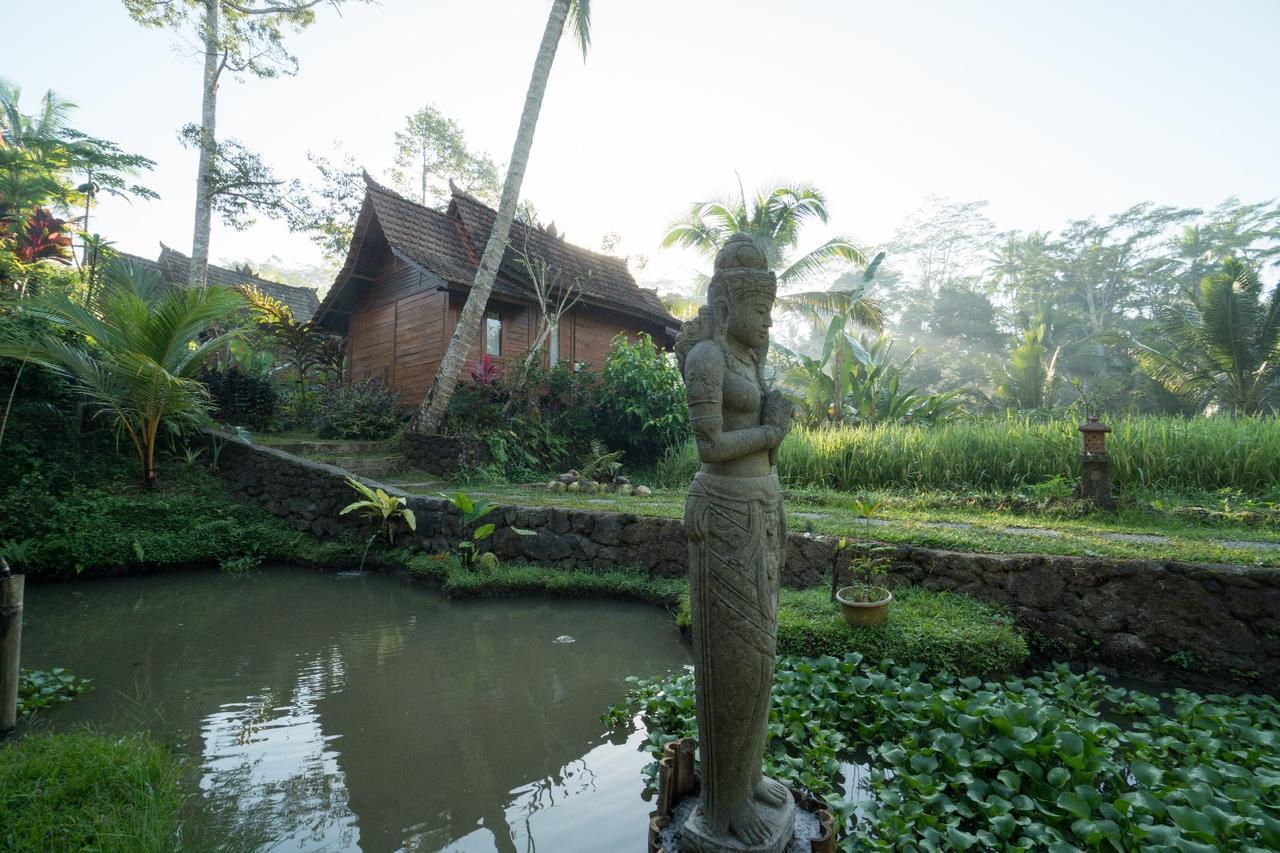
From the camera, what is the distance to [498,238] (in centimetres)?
1133

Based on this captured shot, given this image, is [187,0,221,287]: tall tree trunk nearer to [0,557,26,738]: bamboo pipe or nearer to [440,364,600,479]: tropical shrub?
[440,364,600,479]: tropical shrub

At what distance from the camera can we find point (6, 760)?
2803 millimetres

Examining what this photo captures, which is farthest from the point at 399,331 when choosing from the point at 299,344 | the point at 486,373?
the point at 486,373

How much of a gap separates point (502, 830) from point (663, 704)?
4.16 ft

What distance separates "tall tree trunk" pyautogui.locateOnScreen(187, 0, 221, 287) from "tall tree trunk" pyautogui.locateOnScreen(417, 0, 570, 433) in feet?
23.6

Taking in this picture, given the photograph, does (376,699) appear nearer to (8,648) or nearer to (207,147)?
(8,648)

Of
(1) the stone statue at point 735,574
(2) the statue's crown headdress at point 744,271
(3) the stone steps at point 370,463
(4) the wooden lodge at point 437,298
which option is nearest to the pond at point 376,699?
(1) the stone statue at point 735,574

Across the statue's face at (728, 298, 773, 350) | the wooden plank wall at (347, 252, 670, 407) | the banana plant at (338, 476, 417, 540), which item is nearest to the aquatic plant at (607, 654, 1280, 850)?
the statue's face at (728, 298, 773, 350)

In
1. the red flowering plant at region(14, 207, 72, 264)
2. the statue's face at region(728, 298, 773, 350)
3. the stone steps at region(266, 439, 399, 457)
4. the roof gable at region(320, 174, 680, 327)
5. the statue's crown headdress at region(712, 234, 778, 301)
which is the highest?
the roof gable at region(320, 174, 680, 327)

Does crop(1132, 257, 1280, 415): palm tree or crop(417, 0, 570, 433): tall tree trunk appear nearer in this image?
crop(417, 0, 570, 433): tall tree trunk

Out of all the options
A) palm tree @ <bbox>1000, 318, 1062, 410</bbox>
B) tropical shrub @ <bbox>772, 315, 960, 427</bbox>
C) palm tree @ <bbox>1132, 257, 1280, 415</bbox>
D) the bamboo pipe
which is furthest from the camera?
palm tree @ <bbox>1000, 318, 1062, 410</bbox>

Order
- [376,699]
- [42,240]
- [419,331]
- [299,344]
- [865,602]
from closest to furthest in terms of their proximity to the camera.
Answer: [376,699], [865,602], [42,240], [299,344], [419,331]

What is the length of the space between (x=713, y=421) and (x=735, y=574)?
561 millimetres

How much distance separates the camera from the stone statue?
2176 millimetres
